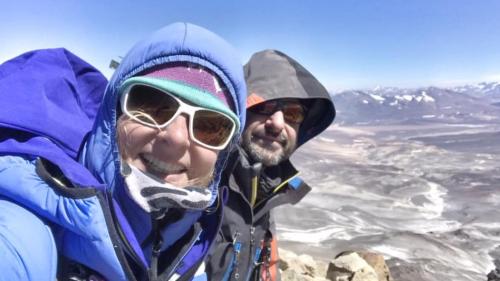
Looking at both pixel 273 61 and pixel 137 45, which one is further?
pixel 273 61

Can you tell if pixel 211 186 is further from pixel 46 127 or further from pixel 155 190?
pixel 46 127

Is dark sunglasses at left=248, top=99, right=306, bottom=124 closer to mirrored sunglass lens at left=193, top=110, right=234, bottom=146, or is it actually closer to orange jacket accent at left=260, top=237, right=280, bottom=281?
orange jacket accent at left=260, top=237, right=280, bottom=281

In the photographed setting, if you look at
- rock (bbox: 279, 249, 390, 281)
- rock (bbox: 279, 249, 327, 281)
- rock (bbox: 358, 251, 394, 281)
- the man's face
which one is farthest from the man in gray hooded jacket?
rock (bbox: 358, 251, 394, 281)

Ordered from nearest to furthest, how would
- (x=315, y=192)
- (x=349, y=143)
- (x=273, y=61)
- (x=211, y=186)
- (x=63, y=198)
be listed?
(x=63, y=198) < (x=211, y=186) < (x=273, y=61) < (x=315, y=192) < (x=349, y=143)

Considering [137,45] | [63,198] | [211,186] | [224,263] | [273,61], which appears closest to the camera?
[63,198]

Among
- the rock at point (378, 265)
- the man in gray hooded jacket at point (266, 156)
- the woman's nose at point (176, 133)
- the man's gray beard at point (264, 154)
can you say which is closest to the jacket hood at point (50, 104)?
the woman's nose at point (176, 133)

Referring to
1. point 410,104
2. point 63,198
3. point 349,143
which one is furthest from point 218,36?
point 410,104
